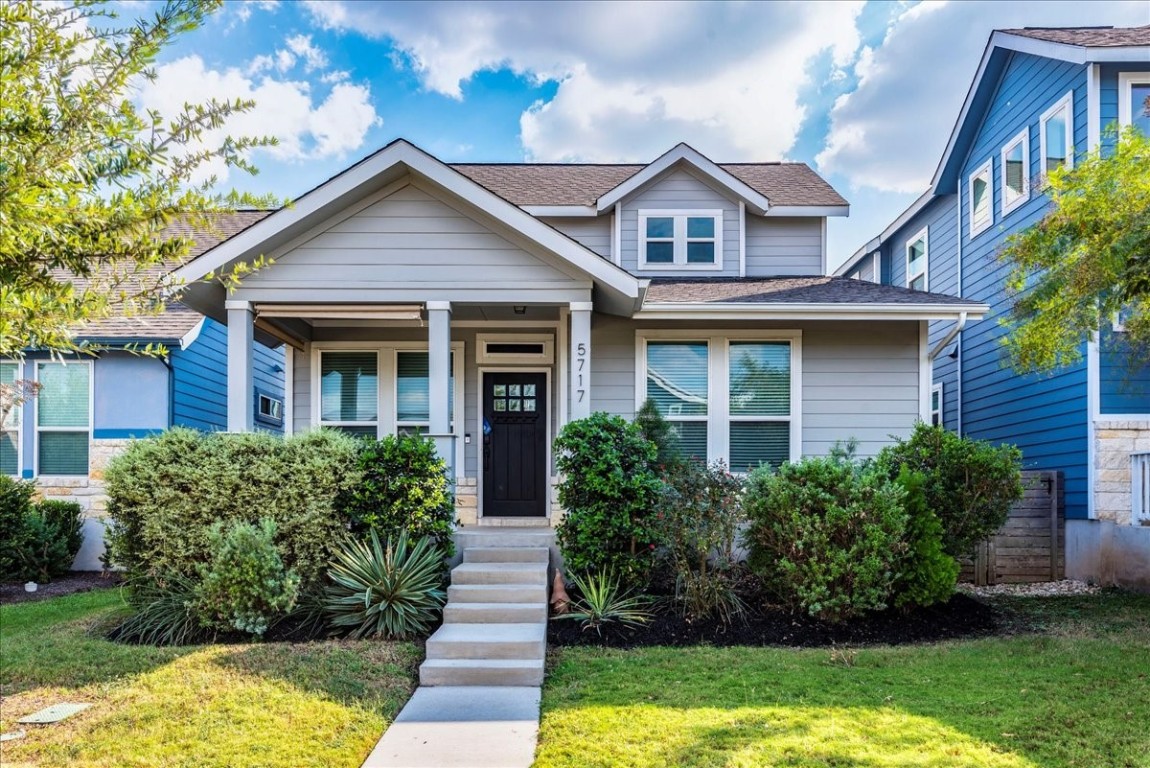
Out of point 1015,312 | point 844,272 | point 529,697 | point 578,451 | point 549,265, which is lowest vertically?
point 529,697

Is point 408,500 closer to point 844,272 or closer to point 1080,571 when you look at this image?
point 1080,571

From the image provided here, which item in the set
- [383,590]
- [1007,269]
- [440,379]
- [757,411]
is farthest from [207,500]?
[1007,269]

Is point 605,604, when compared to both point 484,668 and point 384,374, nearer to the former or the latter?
point 484,668

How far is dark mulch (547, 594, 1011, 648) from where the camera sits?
6.51 m

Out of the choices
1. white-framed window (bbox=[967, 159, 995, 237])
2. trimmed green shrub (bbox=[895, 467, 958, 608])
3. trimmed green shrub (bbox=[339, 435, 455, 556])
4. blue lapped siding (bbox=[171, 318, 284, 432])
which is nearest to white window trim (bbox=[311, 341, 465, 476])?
blue lapped siding (bbox=[171, 318, 284, 432])

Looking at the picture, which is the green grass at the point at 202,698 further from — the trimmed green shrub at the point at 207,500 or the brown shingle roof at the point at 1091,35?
the brown shingle roof at the point at 1091,35

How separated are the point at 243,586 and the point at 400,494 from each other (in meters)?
1.54

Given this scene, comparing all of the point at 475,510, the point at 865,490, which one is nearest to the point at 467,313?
the point at 475,510

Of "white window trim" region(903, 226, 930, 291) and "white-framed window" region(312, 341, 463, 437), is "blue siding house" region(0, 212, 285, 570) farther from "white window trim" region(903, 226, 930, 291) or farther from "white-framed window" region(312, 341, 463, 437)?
"white window trim" region(903, 226, 930, 291)

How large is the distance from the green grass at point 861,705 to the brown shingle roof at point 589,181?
23.6 ft

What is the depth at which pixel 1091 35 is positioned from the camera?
10078 millimetres

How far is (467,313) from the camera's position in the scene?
965cm

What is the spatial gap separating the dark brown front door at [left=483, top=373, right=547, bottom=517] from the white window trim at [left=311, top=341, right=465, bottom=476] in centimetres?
47

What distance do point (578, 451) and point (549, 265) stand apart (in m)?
2.25
